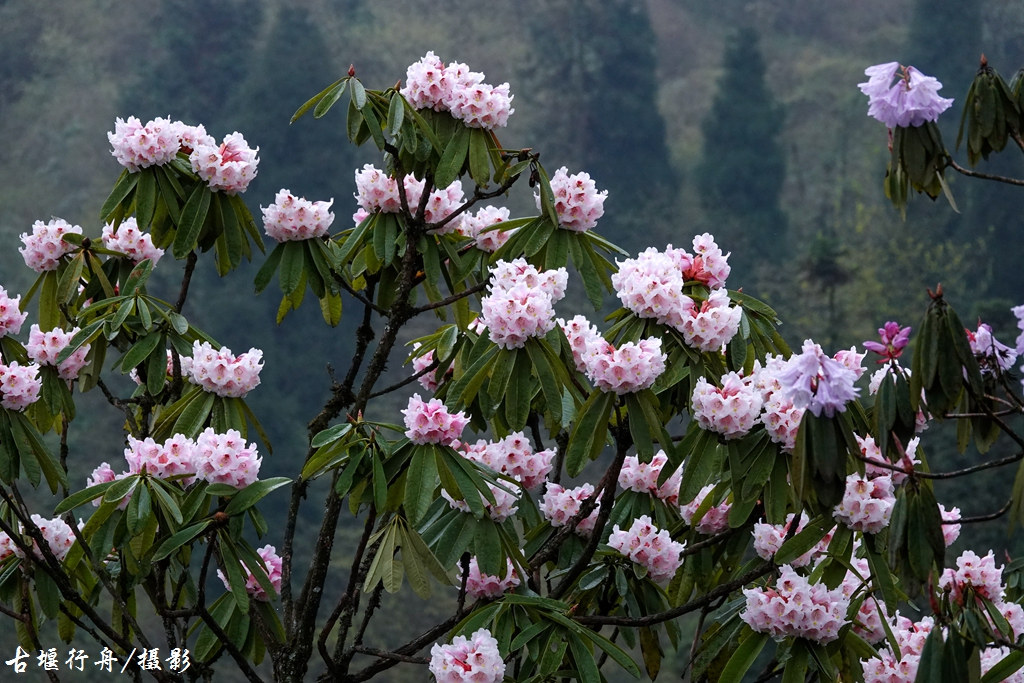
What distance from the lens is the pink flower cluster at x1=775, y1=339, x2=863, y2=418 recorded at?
64.6 inches

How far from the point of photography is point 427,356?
2.87 metres

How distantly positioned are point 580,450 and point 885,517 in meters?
0.56

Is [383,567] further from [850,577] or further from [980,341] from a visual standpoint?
[980,341]

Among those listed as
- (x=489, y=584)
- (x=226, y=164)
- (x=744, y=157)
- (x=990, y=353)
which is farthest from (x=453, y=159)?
(x=744, y=157)

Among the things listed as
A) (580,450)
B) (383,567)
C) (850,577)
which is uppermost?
(580,450)

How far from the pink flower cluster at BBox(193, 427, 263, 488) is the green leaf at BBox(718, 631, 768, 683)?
0.94 metres

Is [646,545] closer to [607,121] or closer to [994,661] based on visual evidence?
[994,661]

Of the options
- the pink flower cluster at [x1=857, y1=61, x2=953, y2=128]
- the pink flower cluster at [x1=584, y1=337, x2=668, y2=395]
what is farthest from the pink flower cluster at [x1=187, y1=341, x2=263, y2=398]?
the pink flower cluster at [x1=857, y1=61, x2=953, y2=128]

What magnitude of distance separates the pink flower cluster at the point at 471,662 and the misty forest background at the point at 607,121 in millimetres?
12870

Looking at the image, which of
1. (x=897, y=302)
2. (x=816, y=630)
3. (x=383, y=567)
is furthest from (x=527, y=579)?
(x=897, y=302)

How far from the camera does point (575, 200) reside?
2363mm

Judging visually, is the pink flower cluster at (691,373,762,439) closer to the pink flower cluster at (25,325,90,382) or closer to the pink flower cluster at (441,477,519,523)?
the pink flower cluster at (441,477,519,523)

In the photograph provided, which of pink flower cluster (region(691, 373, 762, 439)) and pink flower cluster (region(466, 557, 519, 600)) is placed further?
pink flower cluster (region(466, 557, 519, 600))

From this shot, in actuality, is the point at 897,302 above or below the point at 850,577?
below
